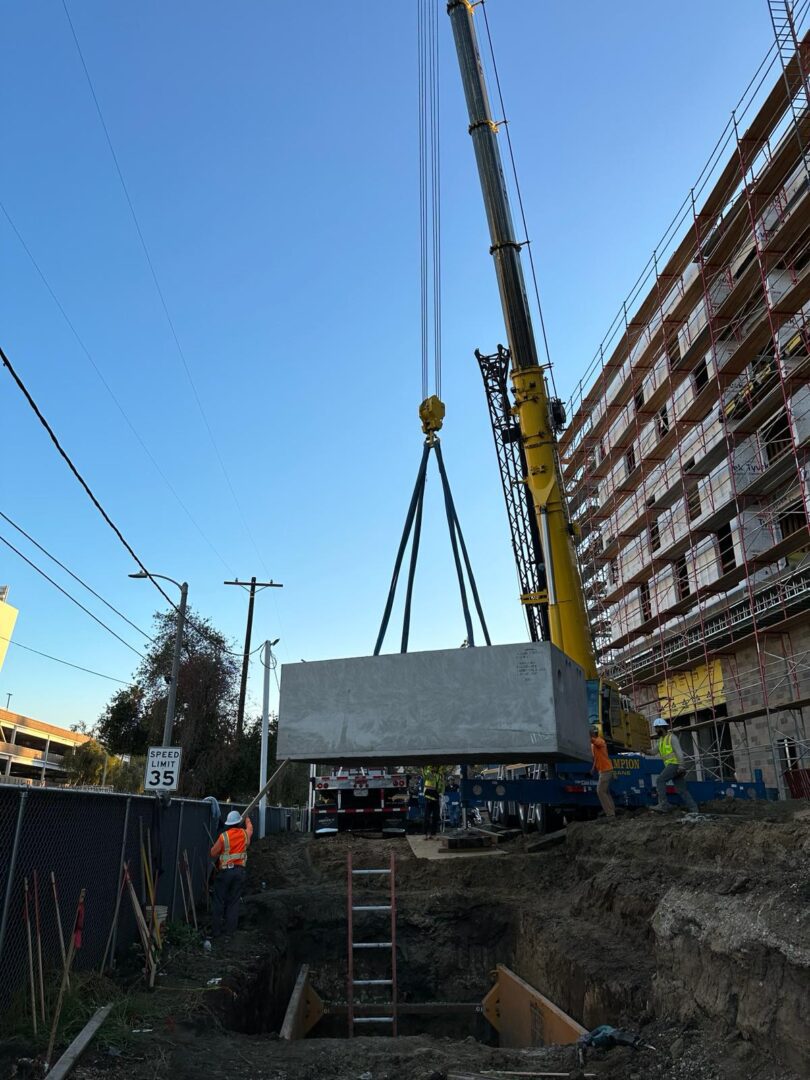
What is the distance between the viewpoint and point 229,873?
9.60 m

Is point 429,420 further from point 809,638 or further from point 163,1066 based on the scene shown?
point 809,638

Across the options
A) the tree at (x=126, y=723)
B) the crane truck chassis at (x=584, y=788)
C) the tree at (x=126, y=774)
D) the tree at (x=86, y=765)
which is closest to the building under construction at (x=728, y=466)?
the crane truck chassis at (x=584, y=788)

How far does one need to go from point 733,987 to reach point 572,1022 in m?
2.15

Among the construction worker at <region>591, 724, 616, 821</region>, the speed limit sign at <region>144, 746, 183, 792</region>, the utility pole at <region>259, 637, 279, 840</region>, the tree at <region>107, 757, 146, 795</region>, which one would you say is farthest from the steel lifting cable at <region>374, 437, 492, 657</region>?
the tree at <region>107, 757, 146, 795</region>

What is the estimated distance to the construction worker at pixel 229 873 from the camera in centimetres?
955

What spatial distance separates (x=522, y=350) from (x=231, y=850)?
10.7 metres

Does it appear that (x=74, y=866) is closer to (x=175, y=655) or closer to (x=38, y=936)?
(x=38, y=936)

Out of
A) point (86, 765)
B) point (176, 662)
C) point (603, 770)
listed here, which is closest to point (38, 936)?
point (603, 770)

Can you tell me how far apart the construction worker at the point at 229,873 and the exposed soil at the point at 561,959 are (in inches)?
12.1

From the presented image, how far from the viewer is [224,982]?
25.9 feet

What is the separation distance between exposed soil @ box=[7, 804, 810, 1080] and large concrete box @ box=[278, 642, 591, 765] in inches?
78.8

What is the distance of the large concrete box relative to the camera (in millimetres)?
6320

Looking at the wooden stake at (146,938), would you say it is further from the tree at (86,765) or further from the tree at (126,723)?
the tree at (86,765)

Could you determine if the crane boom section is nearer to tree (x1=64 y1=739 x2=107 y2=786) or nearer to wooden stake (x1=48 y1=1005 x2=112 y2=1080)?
wooden stake (x1=48 y1=1005 x2=112 y2=1080)
